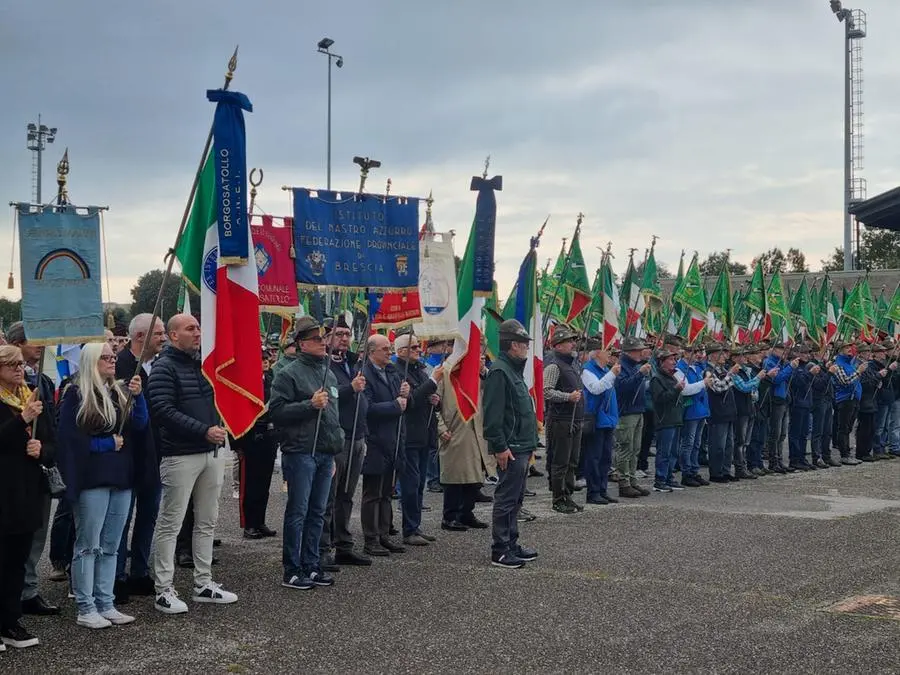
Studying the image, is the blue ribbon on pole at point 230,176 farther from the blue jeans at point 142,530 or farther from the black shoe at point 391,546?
the black shoe at point 391,546

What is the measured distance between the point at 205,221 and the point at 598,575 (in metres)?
4.15

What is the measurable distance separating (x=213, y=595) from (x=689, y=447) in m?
8.63

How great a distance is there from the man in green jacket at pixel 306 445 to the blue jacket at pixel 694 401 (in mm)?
7364

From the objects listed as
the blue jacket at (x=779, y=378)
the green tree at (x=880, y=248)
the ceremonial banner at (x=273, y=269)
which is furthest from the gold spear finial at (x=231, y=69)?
the green tree at (x=880, y=248)

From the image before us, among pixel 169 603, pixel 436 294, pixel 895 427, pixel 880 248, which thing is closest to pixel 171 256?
pixel 169 603

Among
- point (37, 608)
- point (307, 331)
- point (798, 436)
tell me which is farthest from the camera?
point (798, 436)

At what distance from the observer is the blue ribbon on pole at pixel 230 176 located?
25.2ft

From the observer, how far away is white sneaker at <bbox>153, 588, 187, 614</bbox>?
23.0 feet

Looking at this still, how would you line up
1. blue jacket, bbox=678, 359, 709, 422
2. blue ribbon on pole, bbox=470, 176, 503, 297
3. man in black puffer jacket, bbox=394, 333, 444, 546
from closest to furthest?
man in black puffer jacket, bbox=394, 333, 444, 546 → blue ribbon on pole, bbox=470, 176, 503, 297 → blue jacket, bbox=678, 359, 709, 422

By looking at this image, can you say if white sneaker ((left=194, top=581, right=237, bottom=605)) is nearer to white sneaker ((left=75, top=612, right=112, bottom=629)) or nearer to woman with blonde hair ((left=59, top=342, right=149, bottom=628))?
woman with blonde hair ((left=59, top=342, right=149, bottom=628))

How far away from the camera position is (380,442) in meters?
9.36

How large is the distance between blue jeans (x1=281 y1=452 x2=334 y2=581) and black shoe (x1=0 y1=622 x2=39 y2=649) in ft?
6.66

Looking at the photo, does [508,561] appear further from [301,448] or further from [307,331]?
[307,331]

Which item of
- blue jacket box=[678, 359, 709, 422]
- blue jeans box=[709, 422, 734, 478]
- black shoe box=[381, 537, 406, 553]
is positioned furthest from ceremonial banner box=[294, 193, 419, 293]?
blue jeans box=[709, 422, 734, 478]
